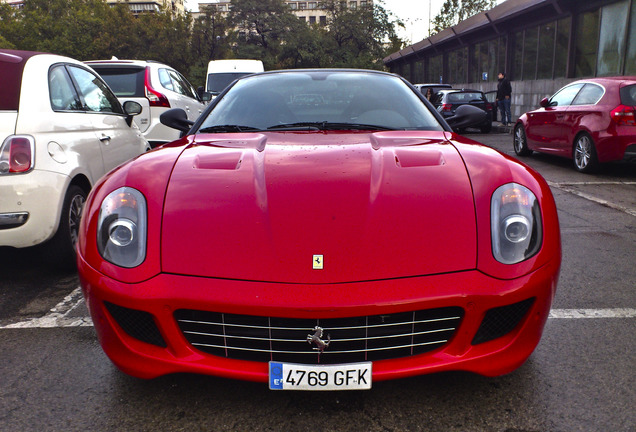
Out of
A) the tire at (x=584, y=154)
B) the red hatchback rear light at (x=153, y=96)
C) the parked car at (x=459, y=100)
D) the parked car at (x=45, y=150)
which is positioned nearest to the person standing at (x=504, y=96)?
the parked car at (x=459, y=100)

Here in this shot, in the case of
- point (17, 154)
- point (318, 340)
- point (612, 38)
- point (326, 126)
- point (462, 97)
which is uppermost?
point (612, 38)

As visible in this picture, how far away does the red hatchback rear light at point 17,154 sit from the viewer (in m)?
3.20

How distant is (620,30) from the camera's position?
15148 mm

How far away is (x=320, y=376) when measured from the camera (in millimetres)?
1781

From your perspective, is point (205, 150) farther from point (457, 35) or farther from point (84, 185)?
point (457, 35)

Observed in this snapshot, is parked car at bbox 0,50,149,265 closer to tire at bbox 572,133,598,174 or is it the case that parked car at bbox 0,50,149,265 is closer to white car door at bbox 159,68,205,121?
white car door at bbox 159,68,205,121

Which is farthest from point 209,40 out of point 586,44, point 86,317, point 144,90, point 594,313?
point 594,313

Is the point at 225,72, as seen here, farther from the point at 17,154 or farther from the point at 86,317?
the point at 86,317

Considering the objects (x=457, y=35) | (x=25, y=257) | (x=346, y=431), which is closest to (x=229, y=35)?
(x=457, y=35)

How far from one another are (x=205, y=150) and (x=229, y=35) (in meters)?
42.7

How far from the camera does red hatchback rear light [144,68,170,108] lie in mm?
7633

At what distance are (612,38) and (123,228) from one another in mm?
16964

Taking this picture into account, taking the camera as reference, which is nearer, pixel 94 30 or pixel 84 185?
pixel 84 185

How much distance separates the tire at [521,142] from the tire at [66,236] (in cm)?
845
